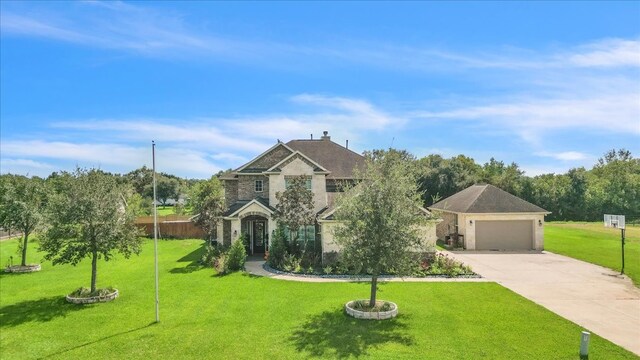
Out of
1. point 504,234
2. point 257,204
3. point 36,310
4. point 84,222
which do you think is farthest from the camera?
point 504,234

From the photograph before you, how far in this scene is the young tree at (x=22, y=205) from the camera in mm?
23875

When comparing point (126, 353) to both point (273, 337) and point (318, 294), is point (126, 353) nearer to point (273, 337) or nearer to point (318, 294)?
point (273, 337)

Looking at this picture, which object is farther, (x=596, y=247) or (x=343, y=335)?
(x=596, y=247)

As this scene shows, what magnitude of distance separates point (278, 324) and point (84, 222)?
31.3ft

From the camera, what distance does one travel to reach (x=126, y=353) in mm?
11852

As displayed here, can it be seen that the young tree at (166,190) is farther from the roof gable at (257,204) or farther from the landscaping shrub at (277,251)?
the landscaping shrub at (277,251)

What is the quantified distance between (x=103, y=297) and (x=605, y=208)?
2605 inches

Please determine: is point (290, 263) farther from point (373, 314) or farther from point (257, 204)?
point (373, 314)

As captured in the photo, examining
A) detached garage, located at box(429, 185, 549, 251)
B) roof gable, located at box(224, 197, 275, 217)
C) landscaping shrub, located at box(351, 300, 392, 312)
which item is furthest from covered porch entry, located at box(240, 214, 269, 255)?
detached garage, located at box(429, 185, 549, 251)

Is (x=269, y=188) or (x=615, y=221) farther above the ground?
(x=269, y=188)

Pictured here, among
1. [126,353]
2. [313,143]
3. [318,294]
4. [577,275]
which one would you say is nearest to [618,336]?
[577,275]

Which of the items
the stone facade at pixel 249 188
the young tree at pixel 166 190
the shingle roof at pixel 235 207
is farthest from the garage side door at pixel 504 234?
the young tree at pixel 166 190

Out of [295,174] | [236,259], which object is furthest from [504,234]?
[236,259]

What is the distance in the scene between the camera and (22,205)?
23.8 meters
